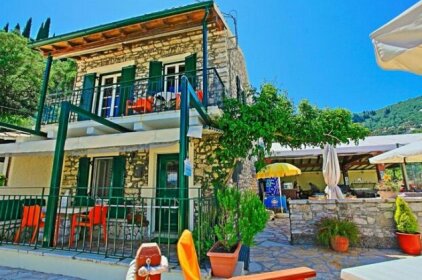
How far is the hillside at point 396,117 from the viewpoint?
125ft

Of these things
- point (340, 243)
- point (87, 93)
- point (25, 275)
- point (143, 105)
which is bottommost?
point (25, 275)

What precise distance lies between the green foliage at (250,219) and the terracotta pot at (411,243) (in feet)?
14.0

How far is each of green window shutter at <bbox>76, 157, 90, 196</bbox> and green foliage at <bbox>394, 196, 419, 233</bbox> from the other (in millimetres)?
10191

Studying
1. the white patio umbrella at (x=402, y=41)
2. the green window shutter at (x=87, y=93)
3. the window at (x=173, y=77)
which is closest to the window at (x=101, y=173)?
the green window shutter at (x=87, y=93)

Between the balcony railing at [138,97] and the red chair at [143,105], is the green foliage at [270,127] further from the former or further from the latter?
the red chair at [143,105]

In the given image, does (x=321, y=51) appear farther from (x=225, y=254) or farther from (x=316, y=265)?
(x=225, y=254)

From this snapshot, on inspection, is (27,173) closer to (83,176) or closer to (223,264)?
(83,176)

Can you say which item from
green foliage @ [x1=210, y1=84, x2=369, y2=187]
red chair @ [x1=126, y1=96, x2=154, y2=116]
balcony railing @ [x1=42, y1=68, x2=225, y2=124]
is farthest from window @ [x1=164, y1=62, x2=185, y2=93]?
green foliage @ [x1=210, y1=84, x2=369, y2=187]

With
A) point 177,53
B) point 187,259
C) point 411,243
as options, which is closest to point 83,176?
point 177,53

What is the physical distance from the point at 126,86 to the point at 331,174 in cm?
798

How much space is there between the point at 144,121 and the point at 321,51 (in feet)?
46.5

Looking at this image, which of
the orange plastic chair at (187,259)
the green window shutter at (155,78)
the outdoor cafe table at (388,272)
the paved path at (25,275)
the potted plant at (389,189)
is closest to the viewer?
the outdoor cafe table at (388,272)

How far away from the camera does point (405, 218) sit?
19.5ft

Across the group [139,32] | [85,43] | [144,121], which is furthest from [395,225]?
[85,43]
